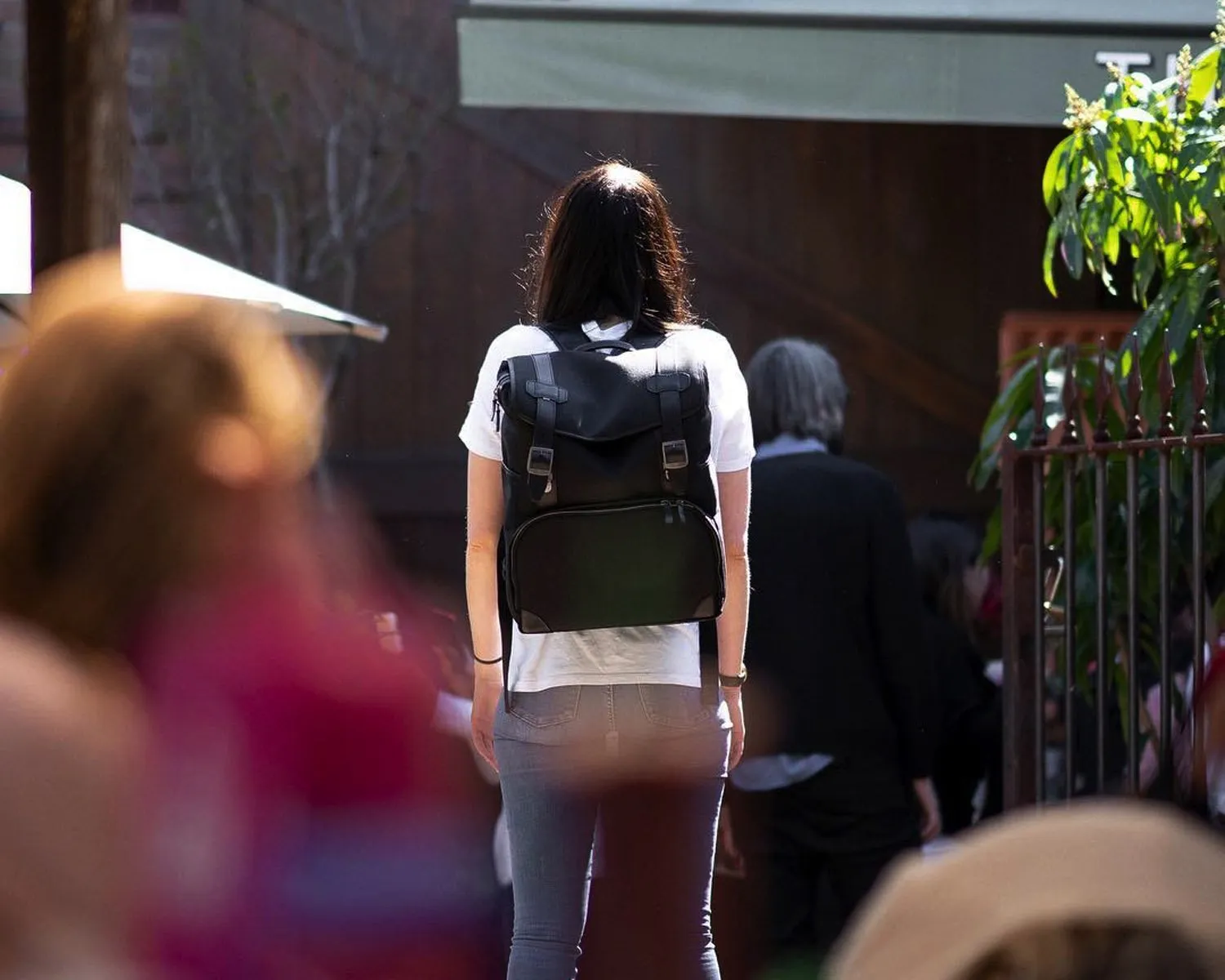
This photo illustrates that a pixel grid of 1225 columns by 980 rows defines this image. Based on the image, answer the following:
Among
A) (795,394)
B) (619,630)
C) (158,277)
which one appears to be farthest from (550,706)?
(158,277)

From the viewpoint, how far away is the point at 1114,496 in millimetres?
4363

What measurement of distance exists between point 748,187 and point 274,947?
7145 mm

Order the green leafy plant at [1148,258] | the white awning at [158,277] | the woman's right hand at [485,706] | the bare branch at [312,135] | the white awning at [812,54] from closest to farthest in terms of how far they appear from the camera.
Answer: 1. the woman's right hand at [485,706]
2. the green leafy plant at [1148,258]
3. the white awning at [158,277]
4. the white awning at [812,54]
5. the bare branch at [312,135]

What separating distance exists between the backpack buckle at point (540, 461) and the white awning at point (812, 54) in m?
2.45

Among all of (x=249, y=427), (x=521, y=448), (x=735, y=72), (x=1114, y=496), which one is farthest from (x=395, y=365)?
(x=249, y=427)

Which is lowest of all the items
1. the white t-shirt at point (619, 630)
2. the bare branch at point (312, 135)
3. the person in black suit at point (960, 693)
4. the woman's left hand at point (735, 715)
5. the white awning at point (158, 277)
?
the person in black suit at point (960, 693)

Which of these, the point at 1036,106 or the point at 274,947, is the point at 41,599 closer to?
the point at 274,947

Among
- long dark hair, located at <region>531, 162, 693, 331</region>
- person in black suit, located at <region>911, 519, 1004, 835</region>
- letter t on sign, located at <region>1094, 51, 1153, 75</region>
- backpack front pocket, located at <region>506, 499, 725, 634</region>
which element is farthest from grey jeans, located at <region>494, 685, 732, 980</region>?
letter t on sign, located at <region>1094, 51, 1153, 75</region>

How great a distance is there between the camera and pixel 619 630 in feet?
9.20

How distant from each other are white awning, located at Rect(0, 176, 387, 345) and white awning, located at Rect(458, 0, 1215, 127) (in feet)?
2.36

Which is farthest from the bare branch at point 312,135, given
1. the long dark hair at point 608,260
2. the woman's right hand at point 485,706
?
the woman's right hand at point 485,706

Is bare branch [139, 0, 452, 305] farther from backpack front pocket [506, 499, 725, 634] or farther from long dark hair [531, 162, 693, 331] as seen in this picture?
backpack front pocket [506, 499, 725, 634]

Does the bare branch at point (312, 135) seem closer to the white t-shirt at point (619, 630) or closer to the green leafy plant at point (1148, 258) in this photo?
the green leafy plant at point (1148, 258)

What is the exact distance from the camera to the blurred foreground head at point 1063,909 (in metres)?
1.13
